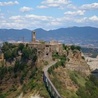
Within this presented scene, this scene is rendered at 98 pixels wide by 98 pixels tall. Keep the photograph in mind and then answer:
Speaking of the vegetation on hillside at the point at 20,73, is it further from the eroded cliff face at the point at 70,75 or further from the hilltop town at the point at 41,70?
the eroded cliff face at the point at 70,75

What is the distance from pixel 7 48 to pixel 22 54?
7.28 meters

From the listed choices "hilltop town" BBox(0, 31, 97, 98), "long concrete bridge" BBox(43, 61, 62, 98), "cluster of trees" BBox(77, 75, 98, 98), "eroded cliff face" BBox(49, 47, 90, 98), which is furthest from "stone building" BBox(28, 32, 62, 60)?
"cluster of trees" BBox(77, 75, 98, 98)

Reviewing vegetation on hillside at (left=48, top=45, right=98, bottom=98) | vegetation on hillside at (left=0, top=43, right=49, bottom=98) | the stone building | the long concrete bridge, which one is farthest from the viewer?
the stone building

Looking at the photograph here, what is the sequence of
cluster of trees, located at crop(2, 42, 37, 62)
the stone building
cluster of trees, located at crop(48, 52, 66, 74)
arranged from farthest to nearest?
cluster of trees, located at crop(2, 42, 37, 62), the stone building, cluster of trees, located at crop(48, 52, 66, 74)

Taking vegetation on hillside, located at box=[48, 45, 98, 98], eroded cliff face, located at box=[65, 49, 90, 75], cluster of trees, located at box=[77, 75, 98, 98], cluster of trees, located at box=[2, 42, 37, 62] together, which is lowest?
cluster of trees, located at box=[77, 75, 98, 98]

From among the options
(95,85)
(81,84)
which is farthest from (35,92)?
(95,85)

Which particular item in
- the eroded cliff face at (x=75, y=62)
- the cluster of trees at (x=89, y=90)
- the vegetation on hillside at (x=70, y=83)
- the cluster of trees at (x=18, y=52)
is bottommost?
the cluster of trees at (x=89, y=90)

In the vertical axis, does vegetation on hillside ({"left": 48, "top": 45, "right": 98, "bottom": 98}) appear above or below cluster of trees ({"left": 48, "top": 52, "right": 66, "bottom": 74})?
below

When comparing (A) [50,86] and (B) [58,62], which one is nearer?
(A) [50,86]

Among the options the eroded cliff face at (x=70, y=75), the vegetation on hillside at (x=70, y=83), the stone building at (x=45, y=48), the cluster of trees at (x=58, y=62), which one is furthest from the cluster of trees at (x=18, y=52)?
the eroded cliff face at (x=70, y=75)

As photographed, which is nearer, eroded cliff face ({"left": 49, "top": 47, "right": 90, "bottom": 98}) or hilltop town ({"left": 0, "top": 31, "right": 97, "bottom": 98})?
hilltop town ({"left": 0, "top": 31, "right": 97, "bottom": 98})

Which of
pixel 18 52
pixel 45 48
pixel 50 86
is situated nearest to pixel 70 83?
pixel 50 86

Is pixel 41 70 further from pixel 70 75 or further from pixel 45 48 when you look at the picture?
pixel 45 48

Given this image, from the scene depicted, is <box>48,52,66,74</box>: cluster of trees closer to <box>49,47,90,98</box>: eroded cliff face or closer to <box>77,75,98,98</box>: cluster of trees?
<box>49,47,90,98</box>: eroded cliff face
